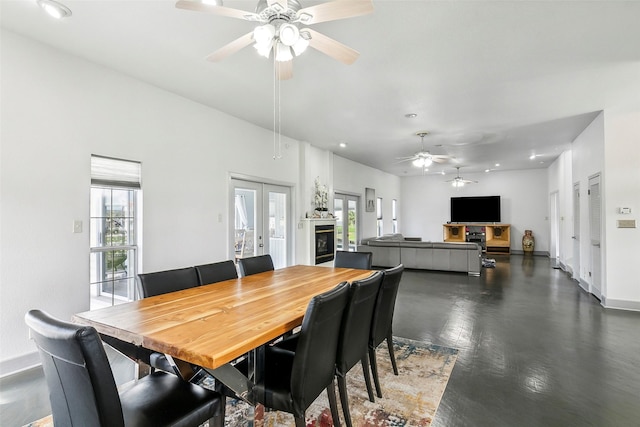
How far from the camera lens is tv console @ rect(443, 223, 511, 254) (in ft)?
35.2

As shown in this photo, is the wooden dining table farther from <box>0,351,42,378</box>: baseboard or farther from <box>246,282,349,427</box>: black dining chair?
<box>0,351,42,378</box>: baseboard

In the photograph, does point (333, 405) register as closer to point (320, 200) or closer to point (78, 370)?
point (78, 370)

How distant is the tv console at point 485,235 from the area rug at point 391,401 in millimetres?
8927

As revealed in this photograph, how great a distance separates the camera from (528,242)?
10.4 meters

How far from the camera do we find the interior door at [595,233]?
15.5ft

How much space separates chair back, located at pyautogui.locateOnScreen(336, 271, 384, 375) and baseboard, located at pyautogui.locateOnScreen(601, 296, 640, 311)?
439 cm

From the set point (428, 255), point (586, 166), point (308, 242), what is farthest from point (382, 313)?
point (428, 255)

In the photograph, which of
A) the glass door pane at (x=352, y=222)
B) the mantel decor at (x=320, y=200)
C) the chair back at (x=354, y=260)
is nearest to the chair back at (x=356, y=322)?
the chair back at (x=354, y=260)

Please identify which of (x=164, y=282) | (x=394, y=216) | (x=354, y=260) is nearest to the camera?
(x=164, y=282)

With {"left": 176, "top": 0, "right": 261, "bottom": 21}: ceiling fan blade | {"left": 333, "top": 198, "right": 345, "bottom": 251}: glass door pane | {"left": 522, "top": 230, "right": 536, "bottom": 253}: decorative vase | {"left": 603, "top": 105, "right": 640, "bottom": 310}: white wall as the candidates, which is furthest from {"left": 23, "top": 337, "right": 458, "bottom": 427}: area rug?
{"left": 522, "top": 230, "right": 536, "bottom": 253}: decorative vase

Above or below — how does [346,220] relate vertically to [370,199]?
below

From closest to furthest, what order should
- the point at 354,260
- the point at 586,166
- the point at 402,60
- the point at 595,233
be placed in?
the point at 402,60
the point at 354,260
the point at 595,233
the point at 586,166

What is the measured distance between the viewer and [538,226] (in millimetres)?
10531

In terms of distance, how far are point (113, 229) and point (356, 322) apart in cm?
296
